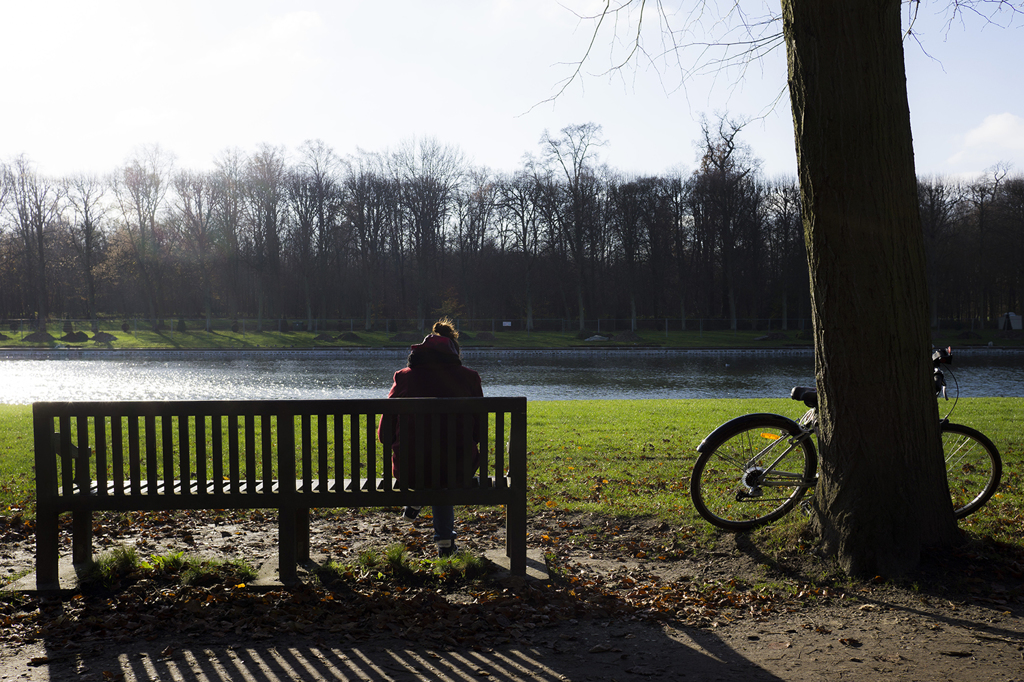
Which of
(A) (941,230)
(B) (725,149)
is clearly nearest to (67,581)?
(B) (725,149)

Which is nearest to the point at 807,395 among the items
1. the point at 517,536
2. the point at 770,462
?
the point at 770,462

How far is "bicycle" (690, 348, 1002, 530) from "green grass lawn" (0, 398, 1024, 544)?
0.72 ft

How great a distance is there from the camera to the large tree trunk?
410 centimetres

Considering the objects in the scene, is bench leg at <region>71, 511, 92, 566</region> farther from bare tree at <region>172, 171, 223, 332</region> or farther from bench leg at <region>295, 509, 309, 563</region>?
bare tree at <region>172, 171, 223, 332</region>

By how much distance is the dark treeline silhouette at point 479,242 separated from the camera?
53.2 m

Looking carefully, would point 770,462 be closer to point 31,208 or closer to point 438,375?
point 438,375

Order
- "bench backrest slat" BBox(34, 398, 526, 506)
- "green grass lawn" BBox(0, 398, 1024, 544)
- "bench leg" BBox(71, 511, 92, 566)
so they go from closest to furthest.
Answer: "bench backrest slat" BBox(34, 398, 526, 506), "bench leg" BBox(71, 511, 92, 566), "green grass lawn" BBox(0, 398, 1024, 544)

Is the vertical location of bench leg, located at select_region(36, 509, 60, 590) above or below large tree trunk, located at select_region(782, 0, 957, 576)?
below

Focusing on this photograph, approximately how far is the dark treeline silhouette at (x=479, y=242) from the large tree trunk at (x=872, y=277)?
159 ft

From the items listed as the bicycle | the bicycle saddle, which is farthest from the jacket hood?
the bicycle saddle

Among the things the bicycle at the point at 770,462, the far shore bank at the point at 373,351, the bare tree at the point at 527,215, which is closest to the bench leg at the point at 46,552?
the bicycle at the point at 770,462

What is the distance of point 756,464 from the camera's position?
504cm

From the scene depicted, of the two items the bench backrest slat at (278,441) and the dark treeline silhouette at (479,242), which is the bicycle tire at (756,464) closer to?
the bench backrest slat at (278,441)

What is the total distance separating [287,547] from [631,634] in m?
1.94
